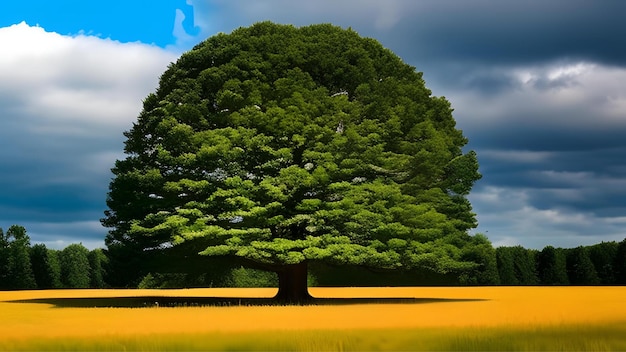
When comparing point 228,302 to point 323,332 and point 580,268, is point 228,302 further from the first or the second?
point 580,268

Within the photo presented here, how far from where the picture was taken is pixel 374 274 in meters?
82.7

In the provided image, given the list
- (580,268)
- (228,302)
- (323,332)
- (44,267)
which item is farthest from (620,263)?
(323,332)

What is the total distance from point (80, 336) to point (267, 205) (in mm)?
17249

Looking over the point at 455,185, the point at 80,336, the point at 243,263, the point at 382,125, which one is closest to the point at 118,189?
the point at 243,263

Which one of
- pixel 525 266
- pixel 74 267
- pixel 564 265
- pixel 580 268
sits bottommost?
pixel 580 268

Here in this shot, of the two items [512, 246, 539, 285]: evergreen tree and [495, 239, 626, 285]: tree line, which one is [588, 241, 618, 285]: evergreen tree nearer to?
[495, 239, 626, 285]: tree line

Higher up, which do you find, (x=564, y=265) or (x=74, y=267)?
(x=74, y=267)

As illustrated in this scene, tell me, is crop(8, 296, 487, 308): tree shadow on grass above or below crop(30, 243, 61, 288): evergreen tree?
below

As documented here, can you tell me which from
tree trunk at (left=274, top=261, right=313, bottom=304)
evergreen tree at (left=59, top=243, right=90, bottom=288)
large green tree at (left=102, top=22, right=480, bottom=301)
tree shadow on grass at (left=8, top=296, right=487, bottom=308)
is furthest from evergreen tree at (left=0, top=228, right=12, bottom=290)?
tree trunk at (left=274, top=261, right=313, bottom=304)

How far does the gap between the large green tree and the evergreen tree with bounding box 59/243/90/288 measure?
152ft

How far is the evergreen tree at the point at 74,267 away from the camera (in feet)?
286

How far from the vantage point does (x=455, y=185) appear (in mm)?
42812

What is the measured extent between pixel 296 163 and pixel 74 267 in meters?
54.9

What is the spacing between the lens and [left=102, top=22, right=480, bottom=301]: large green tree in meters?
39.0
